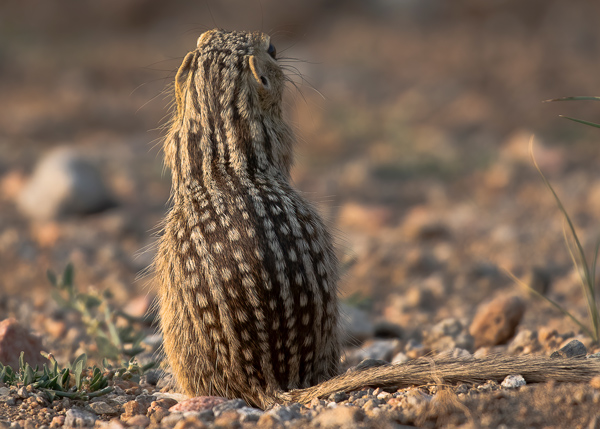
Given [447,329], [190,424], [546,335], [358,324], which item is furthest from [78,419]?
[546,335]

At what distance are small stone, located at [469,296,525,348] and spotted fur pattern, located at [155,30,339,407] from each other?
133 centimetres

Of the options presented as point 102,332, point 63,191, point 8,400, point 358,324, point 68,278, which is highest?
point 63,191

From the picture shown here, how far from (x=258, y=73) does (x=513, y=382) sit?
76.2 inches

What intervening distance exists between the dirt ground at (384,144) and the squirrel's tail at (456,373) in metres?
0.16

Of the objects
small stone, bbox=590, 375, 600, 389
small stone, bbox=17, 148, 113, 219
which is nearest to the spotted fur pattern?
small stone, bbox=590, 375, 600, 389

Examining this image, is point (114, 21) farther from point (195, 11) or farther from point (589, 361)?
point (589, 361)

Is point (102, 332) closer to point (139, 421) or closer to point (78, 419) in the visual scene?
point (78, 419)

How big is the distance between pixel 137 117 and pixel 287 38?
13.9 ft

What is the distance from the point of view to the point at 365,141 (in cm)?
1007

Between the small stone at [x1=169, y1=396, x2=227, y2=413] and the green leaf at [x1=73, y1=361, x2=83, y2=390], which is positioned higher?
the green leaf at [x1=73, y1=361, x2=83, y2=390]

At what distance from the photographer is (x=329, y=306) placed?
3.36 m

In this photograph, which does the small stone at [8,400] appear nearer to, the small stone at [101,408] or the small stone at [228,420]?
the small stone at [101,408]

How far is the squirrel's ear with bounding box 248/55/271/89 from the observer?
12.0ft

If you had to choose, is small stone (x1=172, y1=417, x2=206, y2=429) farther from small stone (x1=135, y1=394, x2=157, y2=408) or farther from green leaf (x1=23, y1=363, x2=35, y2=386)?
green leaf (x1=23, y1=363, x2=35, y2=386)
